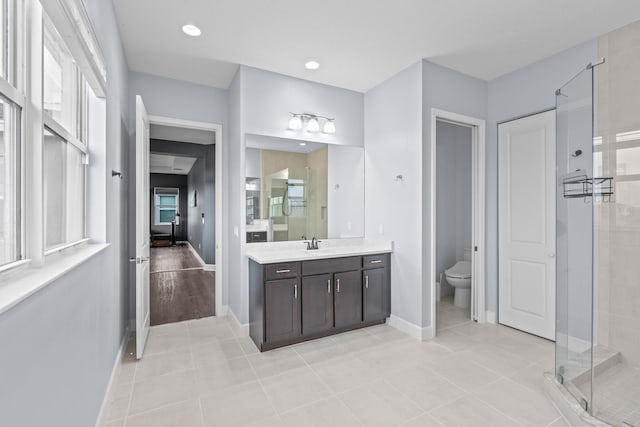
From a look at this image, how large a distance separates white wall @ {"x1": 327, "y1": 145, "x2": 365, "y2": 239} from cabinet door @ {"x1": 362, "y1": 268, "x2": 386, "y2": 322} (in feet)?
2.16

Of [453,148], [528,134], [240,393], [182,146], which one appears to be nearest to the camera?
[240,393]

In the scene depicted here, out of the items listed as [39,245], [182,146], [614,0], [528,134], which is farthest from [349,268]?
[182,146]

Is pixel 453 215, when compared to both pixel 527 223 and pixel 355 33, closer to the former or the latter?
pixel 527 223

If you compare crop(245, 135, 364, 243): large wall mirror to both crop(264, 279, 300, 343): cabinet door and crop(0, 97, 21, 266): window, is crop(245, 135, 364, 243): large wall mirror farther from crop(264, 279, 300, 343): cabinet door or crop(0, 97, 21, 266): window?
crop(0, 97, 21, 266): window

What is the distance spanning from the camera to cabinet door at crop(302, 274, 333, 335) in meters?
2.99

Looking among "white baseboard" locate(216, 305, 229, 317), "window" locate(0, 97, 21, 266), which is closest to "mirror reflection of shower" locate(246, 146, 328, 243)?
"white baseboard" locate(216, 305, 229, 317)

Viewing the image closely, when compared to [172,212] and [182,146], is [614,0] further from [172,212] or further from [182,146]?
[172,212]

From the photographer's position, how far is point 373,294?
3.40 metres

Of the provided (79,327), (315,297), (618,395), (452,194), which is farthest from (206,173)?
(618,395)

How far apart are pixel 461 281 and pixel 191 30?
404 centimetres

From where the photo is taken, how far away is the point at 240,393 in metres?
2.19

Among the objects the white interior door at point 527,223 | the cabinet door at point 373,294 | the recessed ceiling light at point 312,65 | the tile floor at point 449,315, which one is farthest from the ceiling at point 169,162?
the white interior door at point 527,223

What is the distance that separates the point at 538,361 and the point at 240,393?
2452 mm

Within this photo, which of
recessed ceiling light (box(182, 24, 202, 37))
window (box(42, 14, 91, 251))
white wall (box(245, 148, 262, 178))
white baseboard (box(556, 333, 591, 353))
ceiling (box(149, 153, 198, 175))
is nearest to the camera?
window (box(42, 14, 91, 251))
